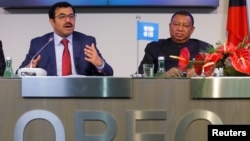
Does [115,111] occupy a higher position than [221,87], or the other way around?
[221,87]

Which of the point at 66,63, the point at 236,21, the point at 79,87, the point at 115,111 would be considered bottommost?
the point at 115,111

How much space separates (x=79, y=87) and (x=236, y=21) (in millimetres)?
2783

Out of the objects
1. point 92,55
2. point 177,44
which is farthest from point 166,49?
point 92,55

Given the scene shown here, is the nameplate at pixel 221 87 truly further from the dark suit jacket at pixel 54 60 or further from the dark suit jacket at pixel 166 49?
the dark suit jacket at pixel 166 49

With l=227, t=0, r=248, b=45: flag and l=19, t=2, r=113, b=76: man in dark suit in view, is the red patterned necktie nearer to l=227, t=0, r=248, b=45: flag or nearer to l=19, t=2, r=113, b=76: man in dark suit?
l=19, t=2, r=113, b=76: man in dark suit

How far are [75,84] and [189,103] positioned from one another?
49 centimetres

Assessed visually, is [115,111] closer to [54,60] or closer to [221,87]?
[221,87]

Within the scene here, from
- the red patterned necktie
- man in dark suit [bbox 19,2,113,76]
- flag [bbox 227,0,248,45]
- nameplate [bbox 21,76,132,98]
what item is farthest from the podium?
flag [bbox 227,0,248,45]

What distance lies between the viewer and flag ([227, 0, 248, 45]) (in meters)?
4.34

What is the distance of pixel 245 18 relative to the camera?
14.4 ft

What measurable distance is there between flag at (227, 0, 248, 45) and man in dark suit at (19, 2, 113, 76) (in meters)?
1.73

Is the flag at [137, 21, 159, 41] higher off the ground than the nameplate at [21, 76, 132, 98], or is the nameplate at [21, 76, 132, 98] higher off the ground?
the flag at [137, 21, 159, 41]

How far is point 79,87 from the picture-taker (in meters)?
1.93

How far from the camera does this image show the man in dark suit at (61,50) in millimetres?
2955
